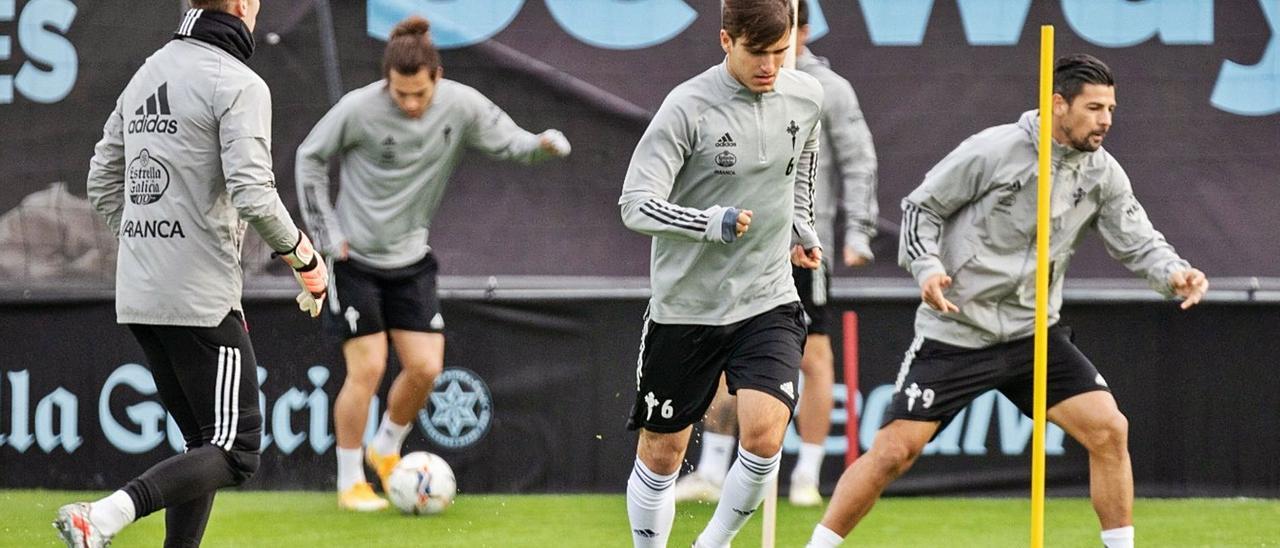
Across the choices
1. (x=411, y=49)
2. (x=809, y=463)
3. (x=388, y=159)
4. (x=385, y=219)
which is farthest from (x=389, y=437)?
(x=809, y=463)

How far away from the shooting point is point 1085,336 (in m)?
8.45

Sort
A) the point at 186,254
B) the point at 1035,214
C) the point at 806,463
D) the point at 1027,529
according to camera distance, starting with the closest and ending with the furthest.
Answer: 1. the point at 186,254
2. the point at 1035,214
3. the point at 1027,529
4. the point at 806,463

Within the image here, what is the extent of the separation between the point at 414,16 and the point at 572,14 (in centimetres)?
82

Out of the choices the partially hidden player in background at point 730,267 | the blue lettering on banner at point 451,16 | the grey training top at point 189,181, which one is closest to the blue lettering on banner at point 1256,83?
the blue lettering on banner at point 451,16

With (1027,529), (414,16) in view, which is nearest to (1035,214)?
(1027,529)

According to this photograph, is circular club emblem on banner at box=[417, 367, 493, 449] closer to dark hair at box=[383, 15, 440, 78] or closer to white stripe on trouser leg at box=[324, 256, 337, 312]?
white stripe on trouser leg at box=[324, 256, 337, 312]

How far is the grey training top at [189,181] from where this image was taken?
17.0ft

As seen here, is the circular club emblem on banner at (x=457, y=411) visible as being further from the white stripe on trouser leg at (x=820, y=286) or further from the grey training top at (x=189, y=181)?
the grey training top at (x=189, y=181)

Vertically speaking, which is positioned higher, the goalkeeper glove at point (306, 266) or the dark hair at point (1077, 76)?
the dark hair at point (1077, 76)

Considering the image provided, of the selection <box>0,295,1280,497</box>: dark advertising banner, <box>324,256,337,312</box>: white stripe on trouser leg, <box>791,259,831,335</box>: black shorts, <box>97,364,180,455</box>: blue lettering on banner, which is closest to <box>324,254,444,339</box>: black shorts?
<box>324,256,337,312</box>: white stripe on trouser leg

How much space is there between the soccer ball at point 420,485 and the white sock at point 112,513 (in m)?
2.72

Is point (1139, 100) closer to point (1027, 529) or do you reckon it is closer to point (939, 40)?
point (939, 40)

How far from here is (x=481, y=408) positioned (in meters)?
8.65

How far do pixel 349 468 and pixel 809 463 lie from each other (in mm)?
2085
